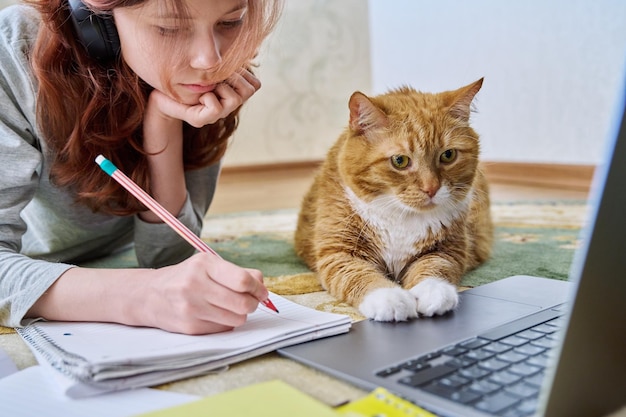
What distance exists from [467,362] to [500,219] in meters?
1.46

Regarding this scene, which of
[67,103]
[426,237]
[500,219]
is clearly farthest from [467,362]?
[500,219]

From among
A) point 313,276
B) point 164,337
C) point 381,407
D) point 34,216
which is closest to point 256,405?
point 381,407

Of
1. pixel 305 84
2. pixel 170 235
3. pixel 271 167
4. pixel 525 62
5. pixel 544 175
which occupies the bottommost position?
pixel 271 167

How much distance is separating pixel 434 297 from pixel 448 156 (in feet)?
1.02

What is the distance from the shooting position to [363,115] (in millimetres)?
1134

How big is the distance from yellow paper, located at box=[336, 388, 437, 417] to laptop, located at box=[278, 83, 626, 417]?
0.05 feet

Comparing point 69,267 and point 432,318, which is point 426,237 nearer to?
point 432,318

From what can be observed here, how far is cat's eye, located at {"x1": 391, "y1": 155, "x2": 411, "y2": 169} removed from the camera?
1105mm

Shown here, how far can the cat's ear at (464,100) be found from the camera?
1.12 metres

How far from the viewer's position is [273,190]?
3201 millimetres

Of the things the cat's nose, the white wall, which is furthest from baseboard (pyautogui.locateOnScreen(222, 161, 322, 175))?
the cat's nose

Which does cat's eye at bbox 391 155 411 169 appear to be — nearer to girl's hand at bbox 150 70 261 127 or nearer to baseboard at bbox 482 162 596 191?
girl's hand at bbox 150 70 261 127

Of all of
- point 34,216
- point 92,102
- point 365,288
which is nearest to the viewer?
point 365,288

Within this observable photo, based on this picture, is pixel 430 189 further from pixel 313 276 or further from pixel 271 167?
pixel 271 167
